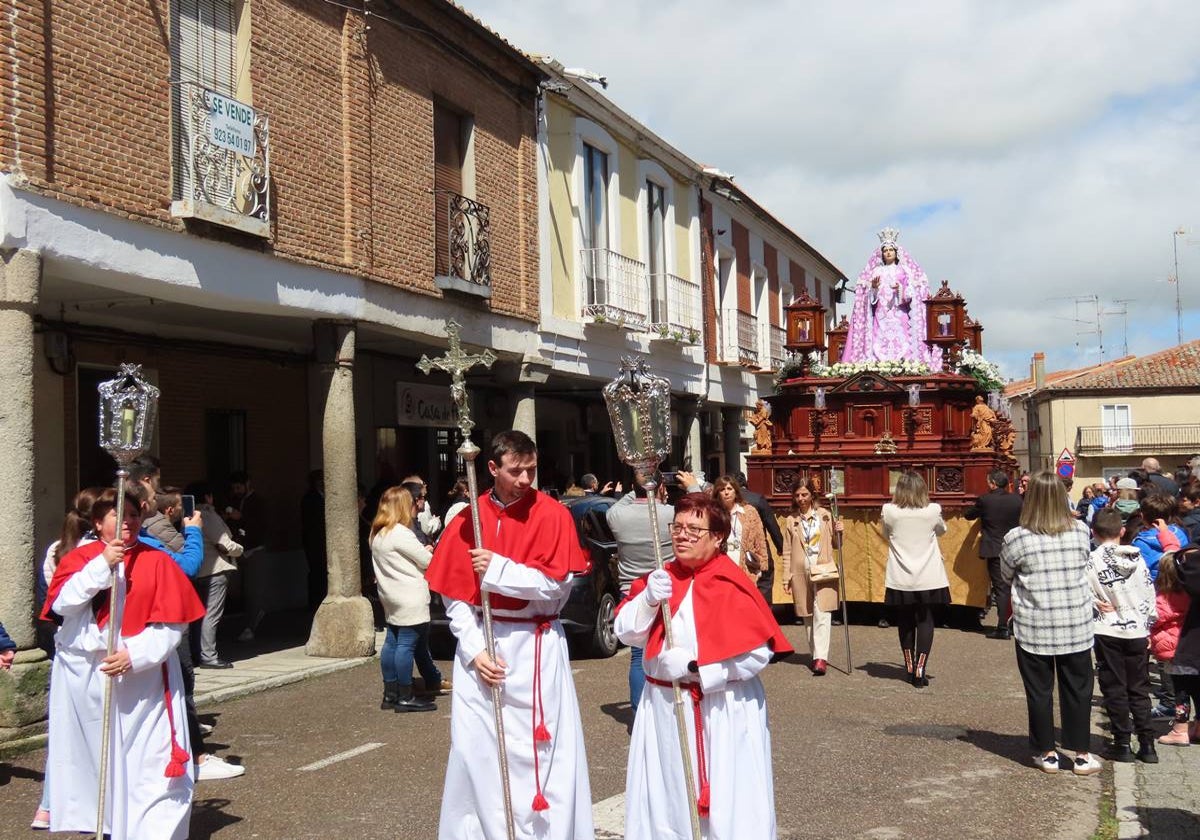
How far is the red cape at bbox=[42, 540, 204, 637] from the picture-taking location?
17.7 ft

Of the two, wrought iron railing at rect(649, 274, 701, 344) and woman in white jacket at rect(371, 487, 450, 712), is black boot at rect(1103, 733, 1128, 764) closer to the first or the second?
woman in white jacket at rect(371, 487, 450, 712)

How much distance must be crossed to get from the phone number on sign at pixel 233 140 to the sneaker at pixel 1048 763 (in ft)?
27.1

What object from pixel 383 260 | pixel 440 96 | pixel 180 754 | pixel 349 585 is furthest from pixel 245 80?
pixel 180 754

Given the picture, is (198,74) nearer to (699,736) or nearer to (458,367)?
(458,367)

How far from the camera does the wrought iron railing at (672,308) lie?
21062mm

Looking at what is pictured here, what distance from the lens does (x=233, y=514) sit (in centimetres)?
1296

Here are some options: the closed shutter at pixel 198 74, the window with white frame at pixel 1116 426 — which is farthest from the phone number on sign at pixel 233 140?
the window with white frame at pixel 1116 426

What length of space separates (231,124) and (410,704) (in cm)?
547

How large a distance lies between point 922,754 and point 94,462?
925cm

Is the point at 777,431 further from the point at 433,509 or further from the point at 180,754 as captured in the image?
the point at 180,754

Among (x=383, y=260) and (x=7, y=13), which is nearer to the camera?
(x=7, y=13)

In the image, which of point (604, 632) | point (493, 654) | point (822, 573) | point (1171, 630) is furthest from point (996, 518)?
point (493, 654)

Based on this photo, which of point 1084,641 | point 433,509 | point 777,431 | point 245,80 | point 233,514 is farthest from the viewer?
point 433,509

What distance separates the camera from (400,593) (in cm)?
925
